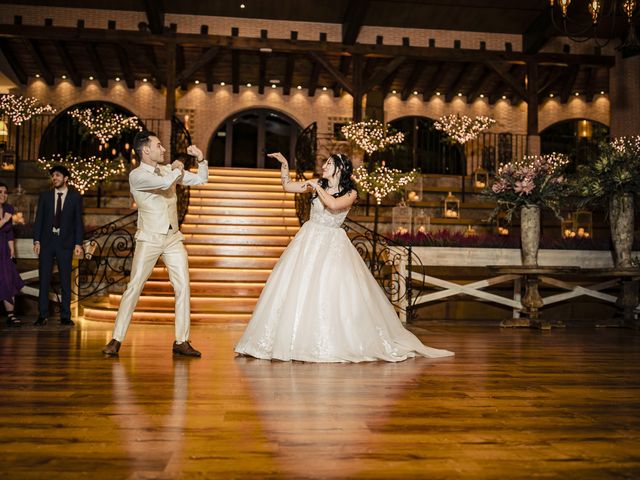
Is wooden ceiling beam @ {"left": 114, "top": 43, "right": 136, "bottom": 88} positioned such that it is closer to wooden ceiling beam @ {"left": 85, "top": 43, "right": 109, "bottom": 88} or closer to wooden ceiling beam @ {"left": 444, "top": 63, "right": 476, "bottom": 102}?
wooden ceiling beam @ {"left": 85, "top": 43, "right": 109, "bottom": 88}

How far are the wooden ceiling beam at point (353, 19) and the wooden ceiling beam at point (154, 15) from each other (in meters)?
4.10

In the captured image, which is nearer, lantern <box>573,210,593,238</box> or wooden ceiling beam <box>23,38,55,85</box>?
lantern <box>573,210,593,238</box>

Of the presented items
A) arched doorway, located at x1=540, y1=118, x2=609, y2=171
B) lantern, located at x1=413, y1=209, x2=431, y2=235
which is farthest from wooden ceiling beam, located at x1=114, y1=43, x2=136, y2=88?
arched doorway, located at x1=540, y1=118, x2=609, y2=171

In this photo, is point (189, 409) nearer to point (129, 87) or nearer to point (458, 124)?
point (458, 124)

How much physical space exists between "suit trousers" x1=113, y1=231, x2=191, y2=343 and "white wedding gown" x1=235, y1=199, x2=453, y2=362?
1.61ft

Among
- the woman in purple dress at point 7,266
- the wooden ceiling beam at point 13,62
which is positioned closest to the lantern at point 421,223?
the woman in purple dress at point 7,266

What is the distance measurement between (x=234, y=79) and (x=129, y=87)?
2803 mm

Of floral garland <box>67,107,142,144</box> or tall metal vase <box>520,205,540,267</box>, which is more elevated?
floral garland <box>67,107,142,144</box>

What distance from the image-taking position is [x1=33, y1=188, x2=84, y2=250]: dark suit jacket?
6.85 meters

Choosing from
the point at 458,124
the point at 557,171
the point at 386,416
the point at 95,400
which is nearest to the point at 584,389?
the point at 386,416

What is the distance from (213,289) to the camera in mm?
8055

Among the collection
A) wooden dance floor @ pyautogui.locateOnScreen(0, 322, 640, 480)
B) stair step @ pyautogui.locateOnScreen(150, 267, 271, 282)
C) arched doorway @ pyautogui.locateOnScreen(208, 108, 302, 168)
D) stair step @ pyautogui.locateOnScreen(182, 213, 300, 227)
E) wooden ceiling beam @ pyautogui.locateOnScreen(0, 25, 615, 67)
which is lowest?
wooden dance floor @ pyautogui.locateOnScreen(0, 322, 640, 480)

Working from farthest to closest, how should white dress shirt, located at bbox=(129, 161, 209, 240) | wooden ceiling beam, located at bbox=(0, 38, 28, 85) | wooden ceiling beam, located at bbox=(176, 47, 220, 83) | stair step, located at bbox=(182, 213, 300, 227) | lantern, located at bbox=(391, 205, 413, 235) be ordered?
wooden ceiling beam, located at bbox=(0, 38, 28, 85), wooden ceiling beam, located at bbox=(176, 47, 220, 83), lantern, located at bbox=(391, 205, 413, 235), stair step, located at bbox=(182, 213, 300, 227), white dress shirt, located at bbox=(129, 161, 209, 240)

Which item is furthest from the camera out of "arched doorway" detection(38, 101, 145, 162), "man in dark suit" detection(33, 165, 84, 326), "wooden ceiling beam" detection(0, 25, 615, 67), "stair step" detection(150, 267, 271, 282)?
"arched doorway" detection(38, 101, 145, 162)
